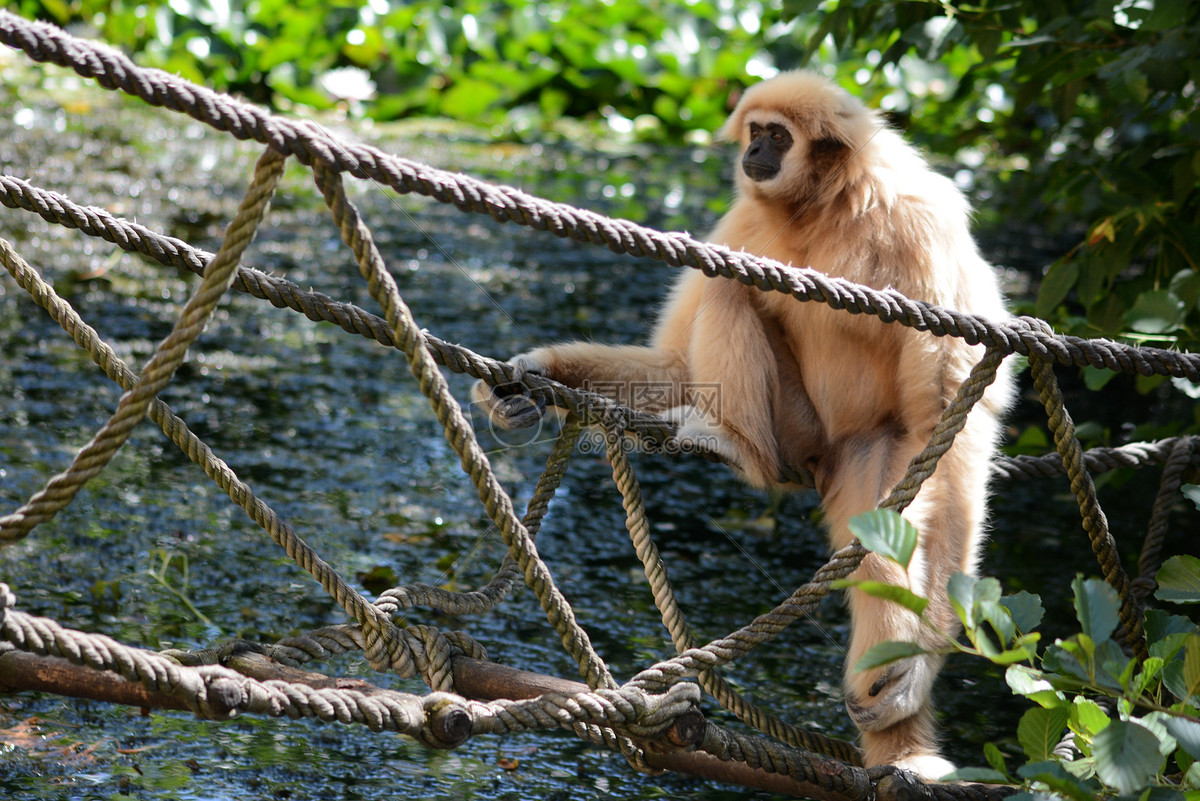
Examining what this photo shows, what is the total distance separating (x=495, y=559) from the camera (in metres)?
4.32

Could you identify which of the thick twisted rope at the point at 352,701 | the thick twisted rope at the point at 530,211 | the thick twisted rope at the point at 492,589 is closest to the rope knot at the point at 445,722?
the thick twisted rope at the point at 352,701

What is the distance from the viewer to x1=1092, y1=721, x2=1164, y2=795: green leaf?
1.55m

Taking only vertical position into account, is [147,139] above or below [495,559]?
above

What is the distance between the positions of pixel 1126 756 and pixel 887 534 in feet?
1.52

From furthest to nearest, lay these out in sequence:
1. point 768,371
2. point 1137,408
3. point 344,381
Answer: point 1137,408 → point 344,381 → point 768,371

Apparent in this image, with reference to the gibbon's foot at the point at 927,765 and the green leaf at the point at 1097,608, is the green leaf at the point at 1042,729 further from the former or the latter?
the gibbon's foot at the point at 927,765

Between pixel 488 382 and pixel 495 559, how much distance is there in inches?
60.1

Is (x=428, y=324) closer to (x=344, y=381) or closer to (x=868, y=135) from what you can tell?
(x=344, y=381)

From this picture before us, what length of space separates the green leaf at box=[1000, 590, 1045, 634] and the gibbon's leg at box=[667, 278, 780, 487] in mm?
1254

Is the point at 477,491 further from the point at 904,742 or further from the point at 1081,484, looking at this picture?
the point at 1081,484

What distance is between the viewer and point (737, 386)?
10.3 ft

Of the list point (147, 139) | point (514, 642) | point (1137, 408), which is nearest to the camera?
point (514, 642)

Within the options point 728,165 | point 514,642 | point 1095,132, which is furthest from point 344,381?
point 728,165

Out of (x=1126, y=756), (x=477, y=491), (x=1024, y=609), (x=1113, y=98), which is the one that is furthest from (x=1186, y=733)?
(x=1113, y=98)
